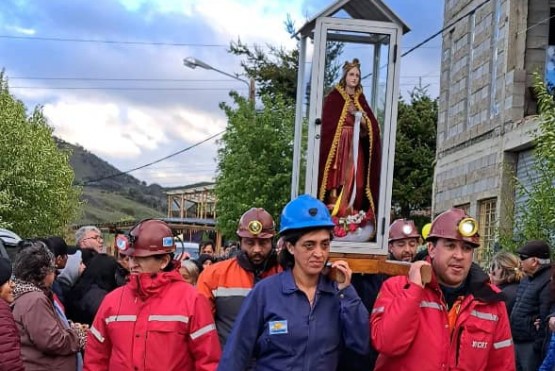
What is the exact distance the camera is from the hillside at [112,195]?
112m

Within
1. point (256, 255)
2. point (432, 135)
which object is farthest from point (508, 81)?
point (432, 135)

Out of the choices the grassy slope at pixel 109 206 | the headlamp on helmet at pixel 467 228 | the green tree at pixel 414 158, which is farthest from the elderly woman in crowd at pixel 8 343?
the grassy slope at pixel 109 206

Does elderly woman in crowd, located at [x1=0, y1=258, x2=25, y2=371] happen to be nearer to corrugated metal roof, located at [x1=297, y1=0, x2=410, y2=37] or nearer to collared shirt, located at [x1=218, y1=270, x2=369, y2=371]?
collared shirt, located at [x1=218, y1=270, x2=369, y2=371]

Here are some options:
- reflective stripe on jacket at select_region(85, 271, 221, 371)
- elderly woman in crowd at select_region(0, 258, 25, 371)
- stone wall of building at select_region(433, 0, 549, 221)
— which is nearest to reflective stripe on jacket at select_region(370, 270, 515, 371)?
reflective stripe on jacket at select_region(85, 271, 221, 371)

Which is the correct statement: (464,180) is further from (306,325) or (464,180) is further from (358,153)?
(306,325)

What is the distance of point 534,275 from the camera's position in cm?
784

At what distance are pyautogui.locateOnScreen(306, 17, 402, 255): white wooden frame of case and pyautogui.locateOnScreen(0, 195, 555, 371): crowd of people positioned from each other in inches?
17.4

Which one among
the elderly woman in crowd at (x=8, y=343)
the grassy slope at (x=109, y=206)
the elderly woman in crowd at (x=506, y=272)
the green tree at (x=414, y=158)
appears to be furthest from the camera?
the grassy slope at (x=109, y=206)

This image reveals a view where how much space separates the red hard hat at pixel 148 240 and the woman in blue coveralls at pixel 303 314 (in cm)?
80

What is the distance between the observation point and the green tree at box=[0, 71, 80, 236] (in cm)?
2759

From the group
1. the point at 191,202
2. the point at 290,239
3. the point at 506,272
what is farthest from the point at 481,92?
the point at 191,202

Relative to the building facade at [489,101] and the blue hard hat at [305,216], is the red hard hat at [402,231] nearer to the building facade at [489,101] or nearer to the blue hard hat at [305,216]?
the blue hard hat at [305,216]

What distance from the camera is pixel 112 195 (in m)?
132

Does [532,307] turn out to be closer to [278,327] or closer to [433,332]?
[433,332]
